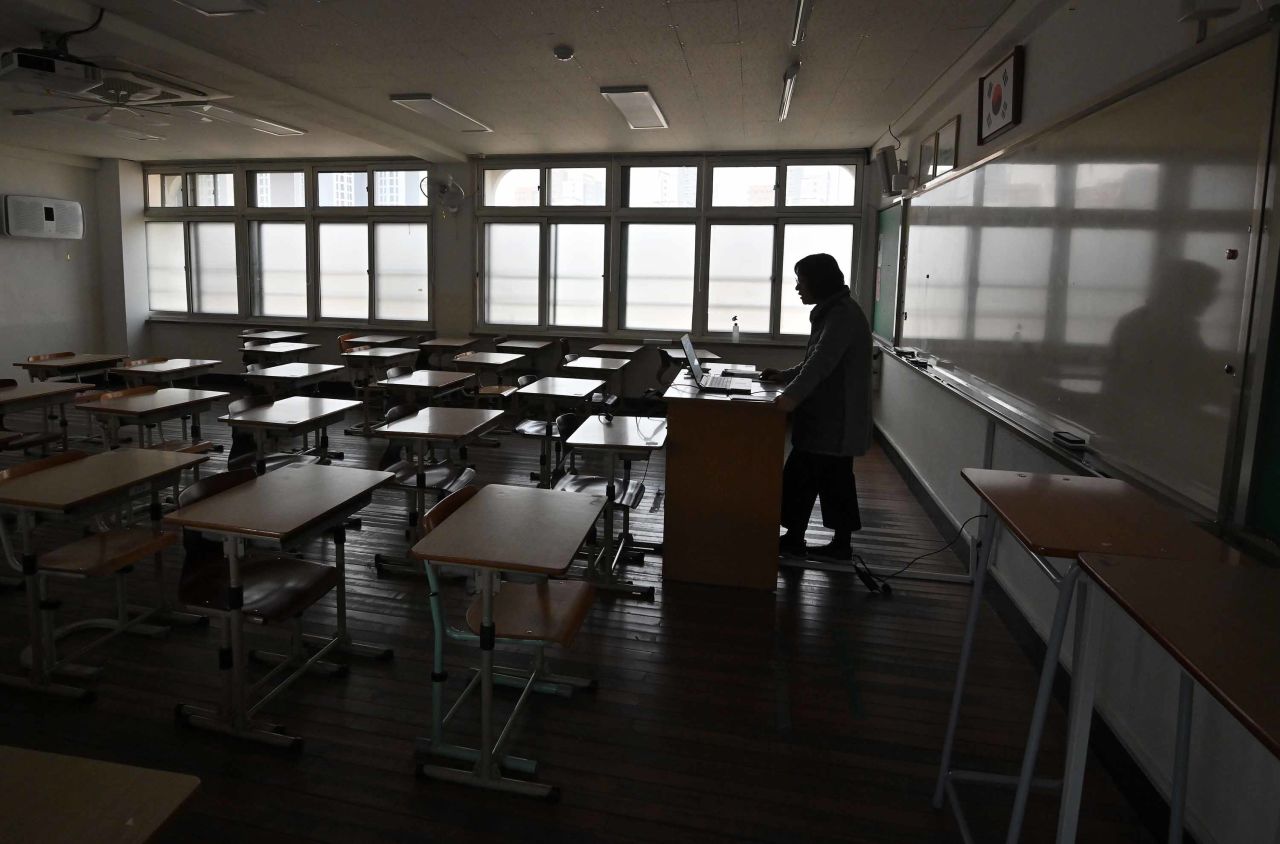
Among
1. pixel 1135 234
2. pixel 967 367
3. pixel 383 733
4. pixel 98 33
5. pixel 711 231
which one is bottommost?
pixel 383 733

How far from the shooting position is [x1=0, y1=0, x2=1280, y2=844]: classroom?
1.83m

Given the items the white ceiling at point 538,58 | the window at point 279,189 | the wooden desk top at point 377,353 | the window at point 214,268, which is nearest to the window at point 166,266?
the window at point 214,268

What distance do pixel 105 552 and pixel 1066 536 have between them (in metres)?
3.11

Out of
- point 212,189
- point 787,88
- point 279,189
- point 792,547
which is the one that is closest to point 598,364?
point 787,88

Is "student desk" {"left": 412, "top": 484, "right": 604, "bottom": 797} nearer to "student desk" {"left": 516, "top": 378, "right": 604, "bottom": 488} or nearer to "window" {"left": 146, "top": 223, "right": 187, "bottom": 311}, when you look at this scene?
"student desk" {"left": 516, "top": 378, "right": 604, "bottom": 488}

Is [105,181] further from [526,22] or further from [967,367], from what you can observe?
[967,367]

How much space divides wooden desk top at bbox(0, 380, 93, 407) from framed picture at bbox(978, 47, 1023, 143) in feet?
19.2

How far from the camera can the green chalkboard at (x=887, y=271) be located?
6.67 m

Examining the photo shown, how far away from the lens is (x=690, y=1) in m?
4.09

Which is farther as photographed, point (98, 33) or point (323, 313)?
point (323, 313)

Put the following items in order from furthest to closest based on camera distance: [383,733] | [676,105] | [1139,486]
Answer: [676,105], [383,733], [1139,486]

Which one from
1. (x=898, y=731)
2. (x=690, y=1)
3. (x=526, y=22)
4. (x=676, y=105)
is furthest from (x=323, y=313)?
(x=898, y=731)

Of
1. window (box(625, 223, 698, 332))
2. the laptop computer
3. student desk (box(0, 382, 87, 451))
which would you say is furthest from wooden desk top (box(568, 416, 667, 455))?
window (box(625, 223, 698, 332))

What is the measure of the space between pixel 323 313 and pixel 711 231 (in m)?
5.33
